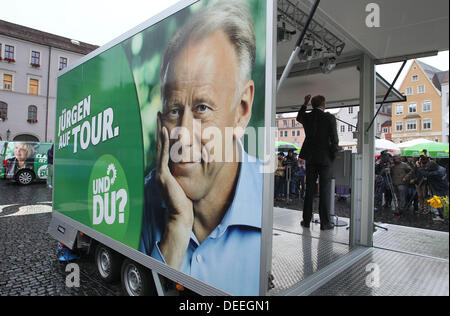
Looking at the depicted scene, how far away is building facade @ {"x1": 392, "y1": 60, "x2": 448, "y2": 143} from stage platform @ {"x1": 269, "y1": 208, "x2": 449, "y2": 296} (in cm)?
57

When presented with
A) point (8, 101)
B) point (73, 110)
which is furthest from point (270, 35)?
point (8, 101)

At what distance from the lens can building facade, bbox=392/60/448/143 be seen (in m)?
1.44

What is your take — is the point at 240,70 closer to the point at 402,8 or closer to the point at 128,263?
the point at 402,8

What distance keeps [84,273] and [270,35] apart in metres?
3.79

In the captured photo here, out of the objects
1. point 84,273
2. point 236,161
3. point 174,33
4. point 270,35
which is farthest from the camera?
point 84,273

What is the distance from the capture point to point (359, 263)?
9.41ft

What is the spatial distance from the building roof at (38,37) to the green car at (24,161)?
721 inches

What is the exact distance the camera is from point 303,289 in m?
2.14

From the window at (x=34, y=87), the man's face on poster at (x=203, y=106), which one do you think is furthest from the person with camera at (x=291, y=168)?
the window at (x=34, y=87)

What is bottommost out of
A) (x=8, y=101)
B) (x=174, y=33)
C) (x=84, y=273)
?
(x=84, y=273)

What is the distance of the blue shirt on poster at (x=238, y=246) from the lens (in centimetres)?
177

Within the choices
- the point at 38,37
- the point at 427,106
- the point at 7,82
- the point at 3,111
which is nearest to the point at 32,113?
the point at 3,111

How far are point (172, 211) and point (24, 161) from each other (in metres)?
A: 14.5

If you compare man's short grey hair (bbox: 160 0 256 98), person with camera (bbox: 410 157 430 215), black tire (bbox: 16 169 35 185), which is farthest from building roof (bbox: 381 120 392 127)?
black tire (bbox: 16 169 35 185)
